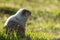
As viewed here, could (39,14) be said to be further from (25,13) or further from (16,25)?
(16,25)

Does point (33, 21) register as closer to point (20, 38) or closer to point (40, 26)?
point (40, 26)

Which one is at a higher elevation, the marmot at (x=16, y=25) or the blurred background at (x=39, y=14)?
the marmot at (x=16, y=25)

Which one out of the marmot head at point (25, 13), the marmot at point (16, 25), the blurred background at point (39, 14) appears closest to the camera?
the marmot at point (16, 25)

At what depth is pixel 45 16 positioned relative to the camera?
18.7 metres

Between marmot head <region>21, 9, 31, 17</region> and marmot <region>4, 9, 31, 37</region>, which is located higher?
marmot head <region>21, 9, 31, 17</region>

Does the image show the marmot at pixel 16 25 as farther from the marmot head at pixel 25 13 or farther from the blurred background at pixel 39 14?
the blurred background at pixel 39 14

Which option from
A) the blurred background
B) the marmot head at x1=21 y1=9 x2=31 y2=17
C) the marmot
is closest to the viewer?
the marmot

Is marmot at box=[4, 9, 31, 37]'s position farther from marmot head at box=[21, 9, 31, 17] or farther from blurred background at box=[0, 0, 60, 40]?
blurred background at box=[0, 0, 60, 40]

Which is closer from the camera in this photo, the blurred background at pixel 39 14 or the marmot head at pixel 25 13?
the marmot head at pixel 25 13

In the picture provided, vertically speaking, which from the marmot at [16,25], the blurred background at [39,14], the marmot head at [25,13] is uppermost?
the marmot head at [25,13]

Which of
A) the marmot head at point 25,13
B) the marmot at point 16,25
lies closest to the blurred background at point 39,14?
the marmot head at point 25,13

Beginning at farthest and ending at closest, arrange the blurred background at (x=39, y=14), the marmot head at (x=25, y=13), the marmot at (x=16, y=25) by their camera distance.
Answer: the blurred background at (x=39, y=14) < the marmot head at (x=25, y=13) < the marmot at (x=16, y=25)

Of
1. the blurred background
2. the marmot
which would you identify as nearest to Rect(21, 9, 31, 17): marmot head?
the marmot

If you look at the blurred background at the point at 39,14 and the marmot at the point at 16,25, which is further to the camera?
the blurred background at the point at 39,14
